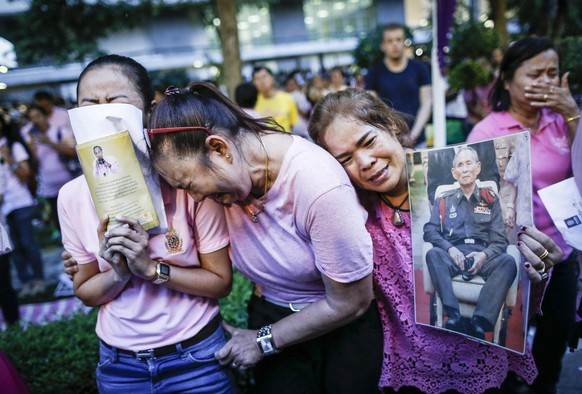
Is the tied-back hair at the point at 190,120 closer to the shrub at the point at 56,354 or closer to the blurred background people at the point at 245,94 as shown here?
the shrub at the point at 56,354

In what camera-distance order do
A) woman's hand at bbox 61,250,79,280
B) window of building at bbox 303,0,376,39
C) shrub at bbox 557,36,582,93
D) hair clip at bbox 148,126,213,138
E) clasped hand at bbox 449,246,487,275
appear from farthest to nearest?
1. window of building at bbox 303,0,376,39
2. shrub at bbox 557,36,582,93
3. woman's hand at bbox 61,250,79,280
4. clasped hand at bbox 449,246,487,275
5. hair clip at bbox 148,126,213,138

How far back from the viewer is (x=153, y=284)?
1.67 metres

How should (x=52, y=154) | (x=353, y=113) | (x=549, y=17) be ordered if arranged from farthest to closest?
1. (x=549, y=17)
2. (x=52, y=154)
3. (x=353, y=113)

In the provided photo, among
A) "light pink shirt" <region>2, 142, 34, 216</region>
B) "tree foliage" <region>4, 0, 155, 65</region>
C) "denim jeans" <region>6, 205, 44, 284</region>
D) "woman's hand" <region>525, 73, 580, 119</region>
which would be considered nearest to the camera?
"woman's hand" <region>525, 73, 580, 119</region>

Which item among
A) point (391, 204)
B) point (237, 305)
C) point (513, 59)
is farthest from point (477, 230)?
point (237, 305)

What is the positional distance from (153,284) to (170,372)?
0.33m

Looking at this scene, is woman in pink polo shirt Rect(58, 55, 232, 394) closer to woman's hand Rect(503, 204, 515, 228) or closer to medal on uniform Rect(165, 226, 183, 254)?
medal on uniform Rect(165, 226, 183, 254)

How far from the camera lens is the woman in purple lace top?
1.62 m

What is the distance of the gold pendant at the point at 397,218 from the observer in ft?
5.51

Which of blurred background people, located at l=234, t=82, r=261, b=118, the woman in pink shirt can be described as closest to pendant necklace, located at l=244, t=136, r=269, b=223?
the woman in pink shirt

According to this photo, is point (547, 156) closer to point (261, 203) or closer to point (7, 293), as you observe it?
point (261, 203)

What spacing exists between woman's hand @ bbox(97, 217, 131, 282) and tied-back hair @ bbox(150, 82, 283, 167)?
0.89 ft

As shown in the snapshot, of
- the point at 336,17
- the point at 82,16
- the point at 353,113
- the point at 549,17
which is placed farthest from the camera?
the point at 336,17

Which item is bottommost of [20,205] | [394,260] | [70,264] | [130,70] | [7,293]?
[7,293]
